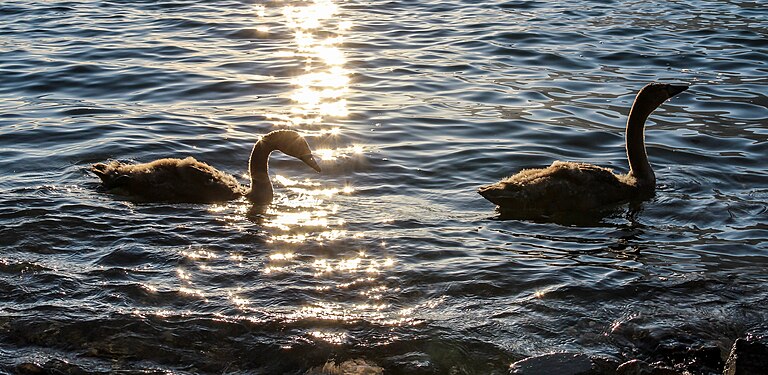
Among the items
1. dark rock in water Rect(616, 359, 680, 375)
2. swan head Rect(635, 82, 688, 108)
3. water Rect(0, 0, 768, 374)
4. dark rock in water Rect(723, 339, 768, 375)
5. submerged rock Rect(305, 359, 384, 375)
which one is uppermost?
swan head Rect(635, 82, 688, 108)

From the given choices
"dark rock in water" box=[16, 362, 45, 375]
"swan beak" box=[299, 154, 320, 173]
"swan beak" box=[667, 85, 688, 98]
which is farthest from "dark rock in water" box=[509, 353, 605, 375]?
"swan beak" box=[667, 85, 688, 98]

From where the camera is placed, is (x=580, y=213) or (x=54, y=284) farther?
(x=580, y=213)

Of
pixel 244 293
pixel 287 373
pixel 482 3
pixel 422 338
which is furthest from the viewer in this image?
pixel 482 3

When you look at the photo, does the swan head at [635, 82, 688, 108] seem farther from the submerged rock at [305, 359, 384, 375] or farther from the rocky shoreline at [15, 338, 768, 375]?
the submerged rock at [305, 359, 384, 375]

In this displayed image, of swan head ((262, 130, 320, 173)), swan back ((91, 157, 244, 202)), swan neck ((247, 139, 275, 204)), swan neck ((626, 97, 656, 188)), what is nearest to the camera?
swan back ((91, 157, 244, 202))

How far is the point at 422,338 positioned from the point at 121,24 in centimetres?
1676

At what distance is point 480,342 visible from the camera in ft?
24.8

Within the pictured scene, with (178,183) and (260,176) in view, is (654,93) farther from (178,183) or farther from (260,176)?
(178,183)

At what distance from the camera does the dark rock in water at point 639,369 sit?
7035 millimetres

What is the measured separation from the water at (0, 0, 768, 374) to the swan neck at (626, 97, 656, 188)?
0.30 m

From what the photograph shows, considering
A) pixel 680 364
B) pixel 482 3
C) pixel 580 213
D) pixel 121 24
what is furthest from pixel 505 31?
pixel 680 364

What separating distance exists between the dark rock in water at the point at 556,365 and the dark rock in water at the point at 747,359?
824mm

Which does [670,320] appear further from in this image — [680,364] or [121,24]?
[121,24]

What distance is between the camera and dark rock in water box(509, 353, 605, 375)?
7.04m
